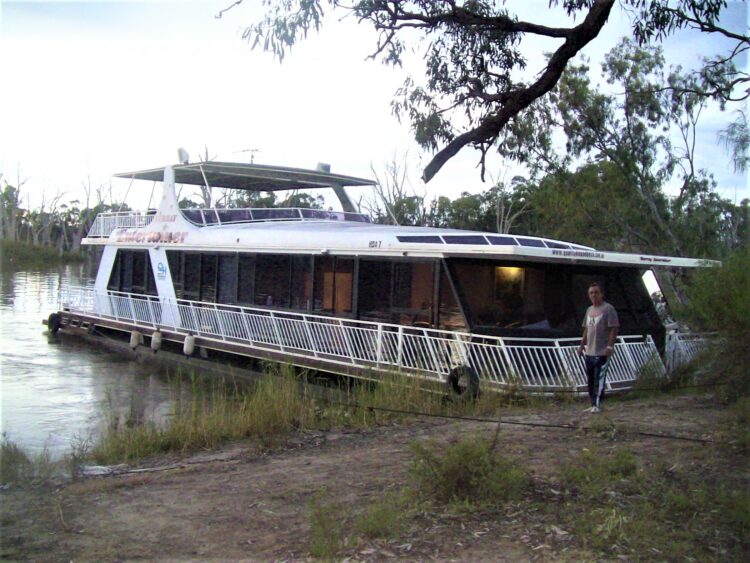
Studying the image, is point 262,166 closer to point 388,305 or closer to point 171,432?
point 388,305

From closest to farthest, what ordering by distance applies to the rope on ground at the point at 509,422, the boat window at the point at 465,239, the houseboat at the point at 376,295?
the rope on ground at the point at 509,422
the houseboat at the point at 376,295
the boat window at the point at 465,239

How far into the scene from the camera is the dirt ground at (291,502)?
472 cm

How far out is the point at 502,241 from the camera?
37.2 ft

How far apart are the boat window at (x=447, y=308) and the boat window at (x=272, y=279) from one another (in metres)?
4.22

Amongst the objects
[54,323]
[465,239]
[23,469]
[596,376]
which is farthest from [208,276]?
[23,469]

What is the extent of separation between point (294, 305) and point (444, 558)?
35.4 feet

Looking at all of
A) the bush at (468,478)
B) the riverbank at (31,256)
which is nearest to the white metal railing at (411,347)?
the bush at (468,478)

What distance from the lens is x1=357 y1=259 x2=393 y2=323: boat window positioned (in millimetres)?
13031

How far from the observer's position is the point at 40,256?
6525cm

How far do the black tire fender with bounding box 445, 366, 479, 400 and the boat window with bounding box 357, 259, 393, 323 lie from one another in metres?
2.67

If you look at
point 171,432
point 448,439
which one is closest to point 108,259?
point 171,432

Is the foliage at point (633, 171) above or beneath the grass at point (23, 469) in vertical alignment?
above

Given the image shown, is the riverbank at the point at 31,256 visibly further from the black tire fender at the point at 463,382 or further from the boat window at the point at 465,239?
the black tire fender at the point at 463,382

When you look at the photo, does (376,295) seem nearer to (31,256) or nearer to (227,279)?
(227,279)
